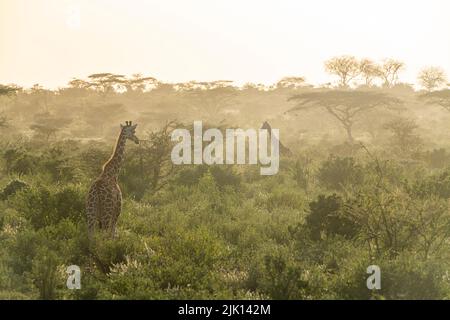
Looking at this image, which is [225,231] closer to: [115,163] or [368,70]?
[115,163]

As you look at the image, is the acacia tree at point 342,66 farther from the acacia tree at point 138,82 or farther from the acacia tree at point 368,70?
the acacia tree at point 138,82

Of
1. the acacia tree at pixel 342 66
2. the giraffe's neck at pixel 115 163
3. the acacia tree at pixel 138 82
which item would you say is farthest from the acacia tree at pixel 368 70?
the giraffe's neck at pixel 115 163

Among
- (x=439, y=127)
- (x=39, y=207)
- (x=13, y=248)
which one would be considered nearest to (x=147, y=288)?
(x=13, y=248)

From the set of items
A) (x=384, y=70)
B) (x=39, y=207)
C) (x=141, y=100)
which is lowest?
(x=39, y=207)

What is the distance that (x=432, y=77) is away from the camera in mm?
62562

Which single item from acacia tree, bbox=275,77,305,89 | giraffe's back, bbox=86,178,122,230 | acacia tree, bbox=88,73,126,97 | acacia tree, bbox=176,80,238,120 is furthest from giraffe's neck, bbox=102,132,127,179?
acacia tree, bbox=275,77,305,89

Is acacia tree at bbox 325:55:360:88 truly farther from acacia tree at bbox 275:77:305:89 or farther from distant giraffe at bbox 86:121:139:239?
distant giraffe at bbox 86:121:139:239

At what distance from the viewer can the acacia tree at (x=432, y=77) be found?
62250 mm

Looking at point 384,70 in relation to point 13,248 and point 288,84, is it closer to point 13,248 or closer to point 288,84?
point 288,84

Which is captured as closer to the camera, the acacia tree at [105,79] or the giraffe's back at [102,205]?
the giraffe's back at [102,205]

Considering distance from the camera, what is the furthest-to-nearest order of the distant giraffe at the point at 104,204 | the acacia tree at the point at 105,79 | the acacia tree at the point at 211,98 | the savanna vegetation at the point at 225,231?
the acacia tree at the point at 105,79 < the acacia tree at the point at 211,98 < the distant giraffe at the point at 104,204 < the savanna vegetation at the point at 225,231

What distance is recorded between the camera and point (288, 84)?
68.6 metres
